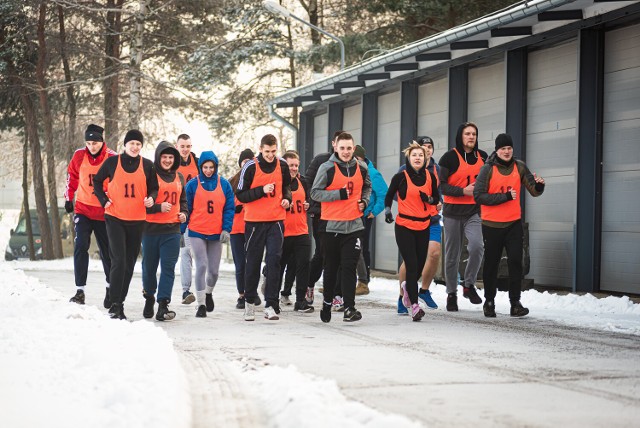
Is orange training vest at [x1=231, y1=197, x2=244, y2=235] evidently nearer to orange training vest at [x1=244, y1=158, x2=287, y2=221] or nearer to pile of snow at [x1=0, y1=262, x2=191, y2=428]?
orange training vest at [x1=244, y1=158, x2=287, y2=221]

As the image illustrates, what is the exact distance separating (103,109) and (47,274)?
618 inches

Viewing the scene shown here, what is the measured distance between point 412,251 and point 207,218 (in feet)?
7.31

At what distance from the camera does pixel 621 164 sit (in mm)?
14328

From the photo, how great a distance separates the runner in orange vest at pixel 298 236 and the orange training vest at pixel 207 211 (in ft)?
2.89

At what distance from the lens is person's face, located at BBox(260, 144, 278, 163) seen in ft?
37.6

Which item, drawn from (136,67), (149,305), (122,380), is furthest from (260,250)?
(136,67)

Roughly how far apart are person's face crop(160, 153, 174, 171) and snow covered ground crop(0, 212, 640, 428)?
1688 mm

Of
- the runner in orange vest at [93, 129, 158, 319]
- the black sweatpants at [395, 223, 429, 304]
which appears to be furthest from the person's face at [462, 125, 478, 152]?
the runner in orange vest at [93, 129, 158, 319]

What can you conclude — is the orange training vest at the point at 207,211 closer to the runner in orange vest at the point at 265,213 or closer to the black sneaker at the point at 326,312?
the runner in orange vest at the point at 265,213

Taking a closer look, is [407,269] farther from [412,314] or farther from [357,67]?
[357,67]

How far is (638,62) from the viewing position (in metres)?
14.0

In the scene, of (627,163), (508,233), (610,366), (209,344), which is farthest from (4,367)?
(627,163)

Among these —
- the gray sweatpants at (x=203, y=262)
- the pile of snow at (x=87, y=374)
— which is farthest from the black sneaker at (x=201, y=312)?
the pile of snow at (x=87, y=374)

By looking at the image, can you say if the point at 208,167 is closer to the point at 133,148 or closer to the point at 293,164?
the point at 133,148
